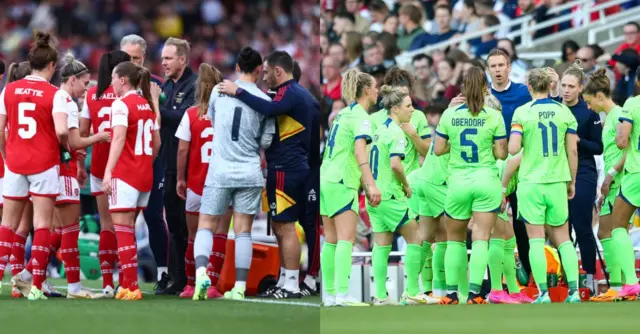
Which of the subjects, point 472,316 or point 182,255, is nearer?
point 472,316

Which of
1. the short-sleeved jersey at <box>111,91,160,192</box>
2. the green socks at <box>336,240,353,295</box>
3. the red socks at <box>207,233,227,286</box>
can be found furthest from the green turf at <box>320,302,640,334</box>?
the short-sleeved jersey at <box>111,91,160,192</box>

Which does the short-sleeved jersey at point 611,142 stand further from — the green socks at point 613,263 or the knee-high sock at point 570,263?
the knee-high sock at point 570,263

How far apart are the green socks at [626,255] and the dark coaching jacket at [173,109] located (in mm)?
3215

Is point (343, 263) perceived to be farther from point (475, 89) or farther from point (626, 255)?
point (626, 255)

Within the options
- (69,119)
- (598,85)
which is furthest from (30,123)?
(598,85)

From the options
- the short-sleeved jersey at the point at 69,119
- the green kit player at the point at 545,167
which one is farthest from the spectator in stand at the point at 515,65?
the short-sleeved jersey at the point at 69,119

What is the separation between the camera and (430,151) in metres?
8.70

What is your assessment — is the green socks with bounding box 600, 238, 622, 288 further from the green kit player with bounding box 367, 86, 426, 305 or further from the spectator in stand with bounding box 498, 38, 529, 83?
the spectator in stand with bounding box 498, 38, 529, 83

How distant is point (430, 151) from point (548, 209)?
110 centimetres

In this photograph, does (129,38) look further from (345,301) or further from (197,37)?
(197,37)

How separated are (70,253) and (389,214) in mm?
2196

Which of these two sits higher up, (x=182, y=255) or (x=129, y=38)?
(x=129, y=38)

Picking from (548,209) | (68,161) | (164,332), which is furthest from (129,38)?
(164,332)

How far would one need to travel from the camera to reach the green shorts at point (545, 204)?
793cm
